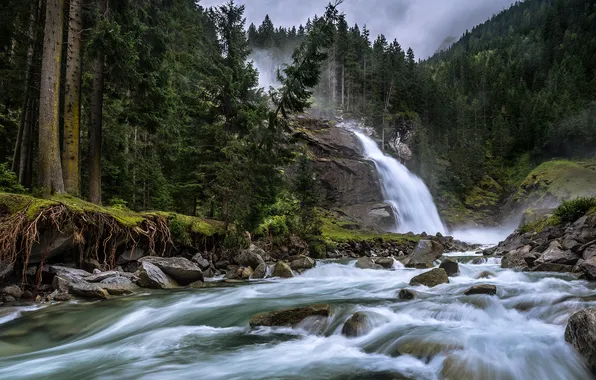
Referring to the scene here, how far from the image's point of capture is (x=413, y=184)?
46.5 m

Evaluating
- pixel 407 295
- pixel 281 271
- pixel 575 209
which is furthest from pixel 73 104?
pixel 575 209

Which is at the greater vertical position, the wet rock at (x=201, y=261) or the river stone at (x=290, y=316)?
the wet rock at (x=201, y=261)

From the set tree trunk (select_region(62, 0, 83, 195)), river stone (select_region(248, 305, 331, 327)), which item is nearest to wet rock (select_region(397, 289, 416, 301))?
river stone (select_region(248, 305, 331, 327))

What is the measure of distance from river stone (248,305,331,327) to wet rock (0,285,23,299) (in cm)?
540

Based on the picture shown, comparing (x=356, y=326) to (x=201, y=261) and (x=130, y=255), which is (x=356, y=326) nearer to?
(x=130, y=255)

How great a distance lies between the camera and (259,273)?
524 inches

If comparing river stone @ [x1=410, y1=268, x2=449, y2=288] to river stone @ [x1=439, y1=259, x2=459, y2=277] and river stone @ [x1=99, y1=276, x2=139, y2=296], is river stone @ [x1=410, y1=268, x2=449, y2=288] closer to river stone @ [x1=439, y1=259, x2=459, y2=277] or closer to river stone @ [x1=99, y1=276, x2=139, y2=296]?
river stone @ [x1=439, y1=259, x2=459, y2=277]

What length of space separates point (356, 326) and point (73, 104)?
10.3 metres

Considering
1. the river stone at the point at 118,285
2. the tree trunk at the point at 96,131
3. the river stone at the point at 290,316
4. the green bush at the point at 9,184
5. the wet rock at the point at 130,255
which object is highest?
the tree trunk at the point at 96,131

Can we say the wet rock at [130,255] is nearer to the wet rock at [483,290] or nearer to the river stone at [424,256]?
the wet rock at [483,290]

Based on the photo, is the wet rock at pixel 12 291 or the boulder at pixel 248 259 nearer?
the wet rock at pixel 12 291

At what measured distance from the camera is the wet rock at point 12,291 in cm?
765

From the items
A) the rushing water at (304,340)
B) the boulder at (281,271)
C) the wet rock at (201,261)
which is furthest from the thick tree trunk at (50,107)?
the boulder at (281,271)

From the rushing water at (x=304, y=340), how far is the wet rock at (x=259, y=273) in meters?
4.23
